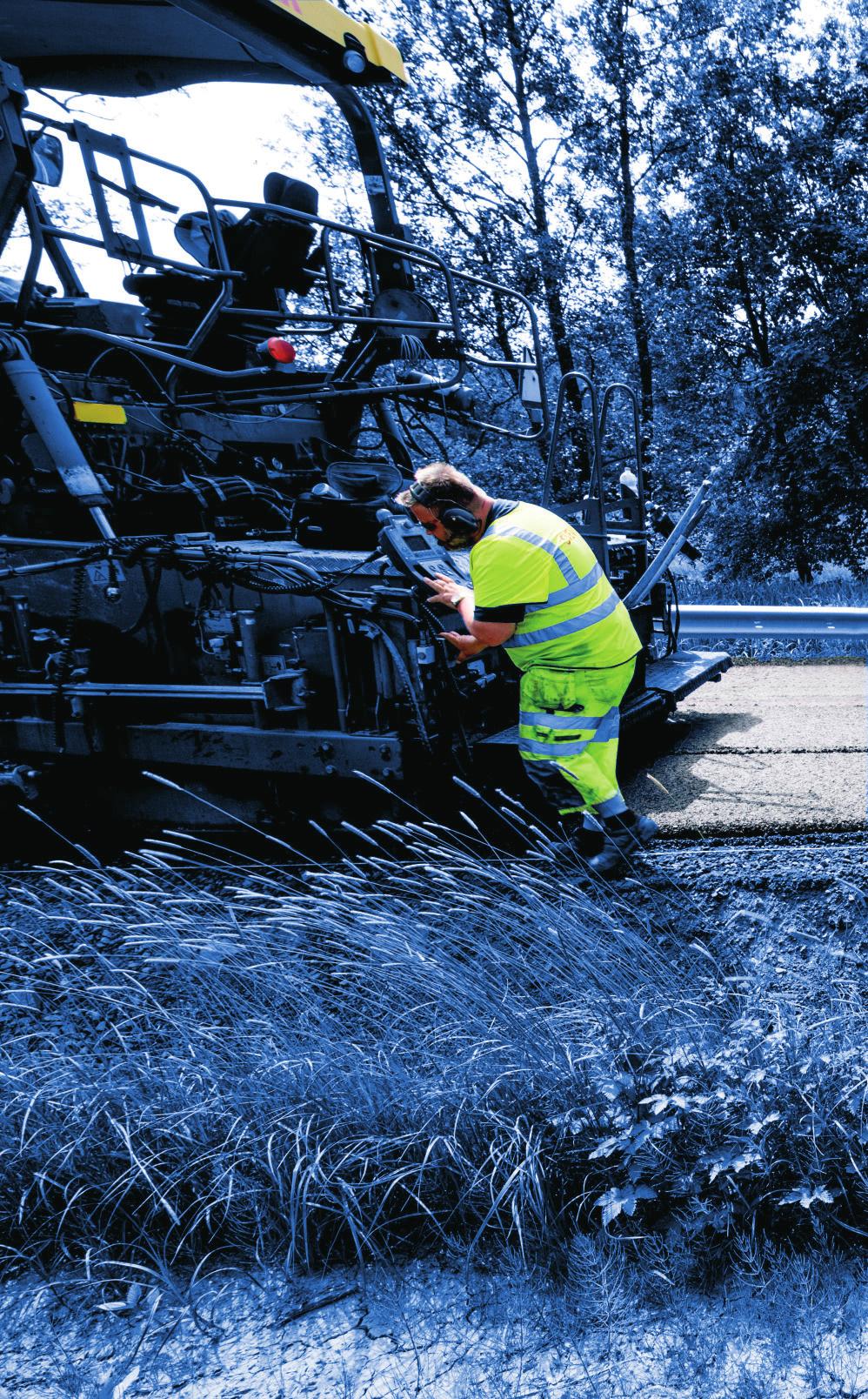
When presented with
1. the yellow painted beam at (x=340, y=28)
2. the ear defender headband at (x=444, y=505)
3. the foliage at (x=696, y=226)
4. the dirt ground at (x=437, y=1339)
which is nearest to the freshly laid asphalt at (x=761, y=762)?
the ear defender headband at (x=444, y=505)

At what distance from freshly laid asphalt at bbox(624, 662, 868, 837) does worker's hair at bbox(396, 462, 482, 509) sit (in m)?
1.44

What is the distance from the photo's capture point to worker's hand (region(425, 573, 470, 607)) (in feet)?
12.0

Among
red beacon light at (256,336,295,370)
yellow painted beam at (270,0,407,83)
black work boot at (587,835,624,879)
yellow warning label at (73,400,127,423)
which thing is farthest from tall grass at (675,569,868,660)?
yellow warning label at (73,400,127,423)

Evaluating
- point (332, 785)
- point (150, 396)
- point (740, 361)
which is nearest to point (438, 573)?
point (332, 785)

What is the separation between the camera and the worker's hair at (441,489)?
358 cm

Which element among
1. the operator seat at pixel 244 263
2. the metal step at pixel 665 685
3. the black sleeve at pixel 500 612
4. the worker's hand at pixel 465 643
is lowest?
the metal step at pixel 665 685

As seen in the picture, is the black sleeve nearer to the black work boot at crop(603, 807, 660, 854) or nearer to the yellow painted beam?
the black work boot at crop(603, 807, 660, 854)

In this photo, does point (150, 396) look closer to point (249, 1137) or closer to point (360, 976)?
point (360, 976)

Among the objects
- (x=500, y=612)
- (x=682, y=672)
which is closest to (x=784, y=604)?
(x=682, y=672)

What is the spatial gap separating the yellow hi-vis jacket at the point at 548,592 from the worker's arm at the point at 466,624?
0.07 metres

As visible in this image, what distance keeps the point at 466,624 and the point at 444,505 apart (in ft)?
1.31

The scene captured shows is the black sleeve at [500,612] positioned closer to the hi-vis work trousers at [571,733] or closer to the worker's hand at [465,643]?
the worker's hand at [465,643]

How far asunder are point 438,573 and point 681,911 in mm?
1392

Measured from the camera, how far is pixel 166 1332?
2.13 metres
